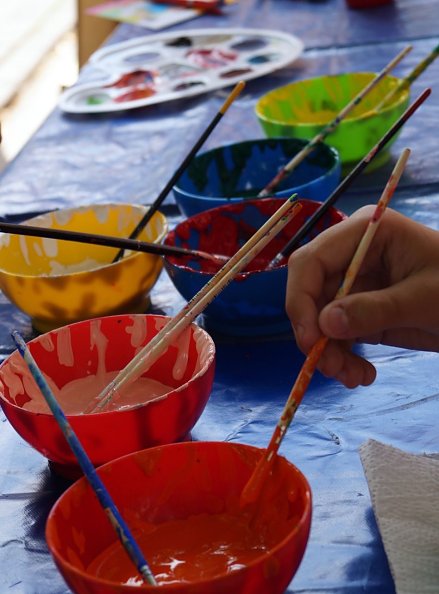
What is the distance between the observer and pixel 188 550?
67 cm

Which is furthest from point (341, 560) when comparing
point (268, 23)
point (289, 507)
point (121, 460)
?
point (268, 23)

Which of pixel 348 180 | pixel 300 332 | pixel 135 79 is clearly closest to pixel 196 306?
pixel 300 332

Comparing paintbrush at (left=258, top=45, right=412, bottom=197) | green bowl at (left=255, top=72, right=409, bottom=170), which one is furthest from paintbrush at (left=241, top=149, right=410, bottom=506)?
green bowl at (left=255, top=72, right=409, bottom=170)

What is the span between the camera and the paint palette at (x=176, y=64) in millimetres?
1834

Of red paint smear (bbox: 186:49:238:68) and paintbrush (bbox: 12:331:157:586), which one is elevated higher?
paintbrush (bbox: 12:331:157:586)

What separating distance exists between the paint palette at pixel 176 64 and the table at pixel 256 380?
1.2 inches

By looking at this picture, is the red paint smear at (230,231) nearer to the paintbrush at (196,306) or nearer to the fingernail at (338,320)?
the paintbrush at (196,306)

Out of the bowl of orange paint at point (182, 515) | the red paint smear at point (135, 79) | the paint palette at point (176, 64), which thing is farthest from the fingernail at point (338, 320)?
the red paint smear at point (135, 79)

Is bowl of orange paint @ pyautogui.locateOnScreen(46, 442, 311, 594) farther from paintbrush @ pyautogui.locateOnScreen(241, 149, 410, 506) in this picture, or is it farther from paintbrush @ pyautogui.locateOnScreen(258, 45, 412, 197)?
paintbrush @ pyautogui.locateOnScreen(258, 45, 412, 197)

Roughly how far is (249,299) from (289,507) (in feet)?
1.15

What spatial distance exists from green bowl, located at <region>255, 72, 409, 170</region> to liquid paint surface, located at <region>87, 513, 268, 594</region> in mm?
793

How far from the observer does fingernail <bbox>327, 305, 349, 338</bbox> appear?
2.25ft

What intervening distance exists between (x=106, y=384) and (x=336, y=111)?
0.89 meters

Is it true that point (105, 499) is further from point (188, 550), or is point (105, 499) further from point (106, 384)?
point (106, 384)
